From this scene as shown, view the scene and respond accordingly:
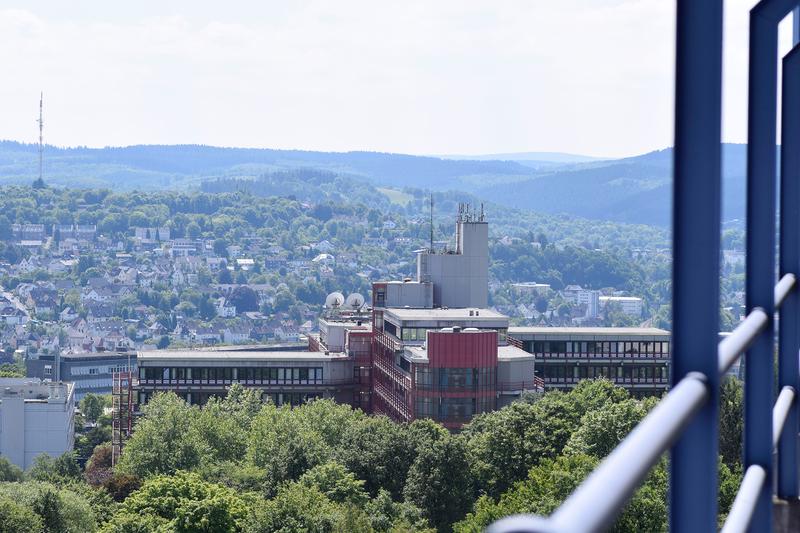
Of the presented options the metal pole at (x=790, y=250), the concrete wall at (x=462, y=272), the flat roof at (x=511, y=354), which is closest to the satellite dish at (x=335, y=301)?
the concrete wall at (x=462, y=272)

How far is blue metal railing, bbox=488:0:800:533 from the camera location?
202 centimetres

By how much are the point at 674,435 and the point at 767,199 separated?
6.29ft

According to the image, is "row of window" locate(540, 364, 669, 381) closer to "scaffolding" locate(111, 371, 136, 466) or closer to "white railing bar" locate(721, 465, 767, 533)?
"scaffolding" locate(111, 371, 136, 466)

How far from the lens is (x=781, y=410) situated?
4539mm

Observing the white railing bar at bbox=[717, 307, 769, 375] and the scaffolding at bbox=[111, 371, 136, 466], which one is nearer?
the white railing bar at bbox=[717, 307, 769, 375]

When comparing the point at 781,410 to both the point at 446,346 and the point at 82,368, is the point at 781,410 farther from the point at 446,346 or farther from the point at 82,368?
the point at 82,368

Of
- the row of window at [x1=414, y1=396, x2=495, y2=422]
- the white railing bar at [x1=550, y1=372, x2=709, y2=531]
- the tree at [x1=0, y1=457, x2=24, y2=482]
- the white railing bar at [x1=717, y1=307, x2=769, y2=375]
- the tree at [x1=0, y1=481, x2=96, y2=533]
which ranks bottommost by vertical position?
the tree at [x1=0, y1=457, x2=24, y2=482]

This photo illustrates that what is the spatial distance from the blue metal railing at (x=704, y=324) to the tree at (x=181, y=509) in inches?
1085

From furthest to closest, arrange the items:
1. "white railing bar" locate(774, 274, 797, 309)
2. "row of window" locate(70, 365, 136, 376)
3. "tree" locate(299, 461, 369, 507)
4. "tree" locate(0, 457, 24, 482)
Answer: "row of window" locate(70, 365, 136, 376), "tree" locate(0, 457, 24, 482), "tree" locate(299, 461, 369, 507), "white railing bar" locate(774, 274, 797, 309)

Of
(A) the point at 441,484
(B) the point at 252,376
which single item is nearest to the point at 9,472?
(B) the point at 252,376

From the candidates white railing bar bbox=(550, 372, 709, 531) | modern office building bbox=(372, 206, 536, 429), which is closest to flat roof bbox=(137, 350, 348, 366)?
modern office building bbox=(372, 206, 536, 429)

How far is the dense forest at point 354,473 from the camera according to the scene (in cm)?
2975

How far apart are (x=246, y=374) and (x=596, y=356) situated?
52.4ft

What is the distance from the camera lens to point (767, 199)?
408 cm
